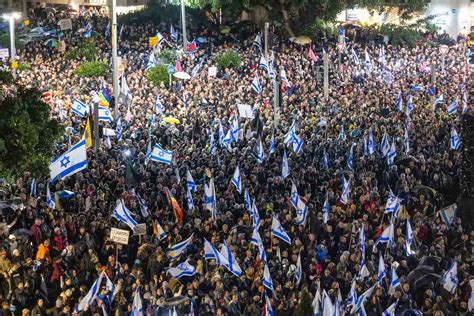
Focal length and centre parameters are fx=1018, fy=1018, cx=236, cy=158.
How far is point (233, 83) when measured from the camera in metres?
38.3

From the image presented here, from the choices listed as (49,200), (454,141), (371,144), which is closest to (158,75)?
(371,144)

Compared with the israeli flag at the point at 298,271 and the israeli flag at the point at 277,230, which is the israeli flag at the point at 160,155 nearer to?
the israeli flag at the point at 277,230

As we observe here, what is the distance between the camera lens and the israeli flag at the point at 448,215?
21156mm

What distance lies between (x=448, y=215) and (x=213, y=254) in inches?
234

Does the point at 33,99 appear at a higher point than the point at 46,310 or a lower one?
higher

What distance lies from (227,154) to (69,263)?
8474mm

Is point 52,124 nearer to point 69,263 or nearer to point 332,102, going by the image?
point 69,263

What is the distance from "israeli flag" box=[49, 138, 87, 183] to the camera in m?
21.4

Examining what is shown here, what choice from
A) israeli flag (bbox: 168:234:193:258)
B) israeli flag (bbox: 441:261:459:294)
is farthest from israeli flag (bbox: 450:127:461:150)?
israeli flag (bbox: 168:234:193:258)

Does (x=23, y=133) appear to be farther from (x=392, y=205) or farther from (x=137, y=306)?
(x=392, y=205)

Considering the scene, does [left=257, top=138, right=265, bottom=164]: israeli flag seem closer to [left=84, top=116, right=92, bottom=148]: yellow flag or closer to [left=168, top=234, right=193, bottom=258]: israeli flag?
[left=84, top=116, right=92, bottom=148]: yellow flag

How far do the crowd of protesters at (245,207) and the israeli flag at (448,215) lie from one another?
0.45 feet

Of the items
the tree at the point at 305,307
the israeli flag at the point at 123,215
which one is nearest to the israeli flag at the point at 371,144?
the israeli flag at the point at 123,215

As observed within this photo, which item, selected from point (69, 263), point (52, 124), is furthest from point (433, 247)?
point (52, 124)
